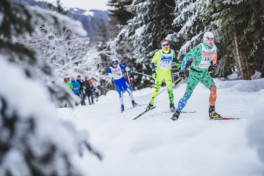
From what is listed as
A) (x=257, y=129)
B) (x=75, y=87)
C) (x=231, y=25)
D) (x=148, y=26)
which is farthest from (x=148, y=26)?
(x=257, y=129)

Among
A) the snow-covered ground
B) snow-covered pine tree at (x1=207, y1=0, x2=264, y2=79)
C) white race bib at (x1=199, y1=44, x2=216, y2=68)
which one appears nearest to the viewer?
the snow-covered ground

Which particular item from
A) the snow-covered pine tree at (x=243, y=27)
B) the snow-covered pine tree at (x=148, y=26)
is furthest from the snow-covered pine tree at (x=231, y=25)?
the snow-covered pine tree at (x=148, y=26)

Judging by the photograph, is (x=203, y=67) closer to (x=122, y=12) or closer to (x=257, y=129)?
(x=257, y=129)

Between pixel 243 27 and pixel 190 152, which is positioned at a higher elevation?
pixel 243 27

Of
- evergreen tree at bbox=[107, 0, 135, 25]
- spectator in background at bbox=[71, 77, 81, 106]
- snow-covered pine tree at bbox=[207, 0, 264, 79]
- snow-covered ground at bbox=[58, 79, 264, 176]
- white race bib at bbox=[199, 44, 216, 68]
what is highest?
evergreen tree at bbox=[107, 0, 135, 25]

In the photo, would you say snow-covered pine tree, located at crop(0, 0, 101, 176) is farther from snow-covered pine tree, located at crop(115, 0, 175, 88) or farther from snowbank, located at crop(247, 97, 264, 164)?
snow-covered pine tree, located at crop(115, 0, 175, 88)

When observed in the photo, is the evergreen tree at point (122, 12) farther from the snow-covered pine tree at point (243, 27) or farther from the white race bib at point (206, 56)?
the white race bib at point (206, 56)

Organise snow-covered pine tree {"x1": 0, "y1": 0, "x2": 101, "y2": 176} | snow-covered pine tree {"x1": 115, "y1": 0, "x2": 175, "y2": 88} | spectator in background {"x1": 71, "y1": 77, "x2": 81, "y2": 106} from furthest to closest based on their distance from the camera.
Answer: spectator in background {"x1": 71, "y1": 77, "x2": 81, "y2": 106}, snow-covered pine tree {"x1": 115, "y1": 0, "x2": 175, "y2": 88}, snow-covered pine tree {"x1": 0, "y1": 0, "x2": 101, "y2": 176}

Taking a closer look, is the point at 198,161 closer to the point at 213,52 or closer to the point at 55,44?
the point at 213,52

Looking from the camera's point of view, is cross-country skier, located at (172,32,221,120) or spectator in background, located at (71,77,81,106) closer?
cross-country skier, located at (172,32,221,120)

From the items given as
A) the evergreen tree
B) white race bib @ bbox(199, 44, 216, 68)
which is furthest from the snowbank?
the evergreen tree

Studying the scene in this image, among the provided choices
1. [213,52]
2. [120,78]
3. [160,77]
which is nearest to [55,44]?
[120,78]

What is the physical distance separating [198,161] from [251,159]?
713 millimetres

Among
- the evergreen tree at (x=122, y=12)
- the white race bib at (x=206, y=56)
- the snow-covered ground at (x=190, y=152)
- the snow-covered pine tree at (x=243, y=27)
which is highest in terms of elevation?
the evergreen tree at (x=122, y=12)
